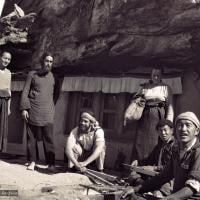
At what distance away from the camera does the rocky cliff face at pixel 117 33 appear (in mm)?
8617

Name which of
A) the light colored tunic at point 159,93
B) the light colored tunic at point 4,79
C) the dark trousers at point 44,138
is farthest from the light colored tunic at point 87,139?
the light colored tunic at point 4,79

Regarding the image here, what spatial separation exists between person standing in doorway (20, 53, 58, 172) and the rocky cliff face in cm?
243

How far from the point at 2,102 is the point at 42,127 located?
39.9 inches

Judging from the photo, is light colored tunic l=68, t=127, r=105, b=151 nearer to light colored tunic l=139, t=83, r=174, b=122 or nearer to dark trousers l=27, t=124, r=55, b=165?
dark trousers l=27, t=124, r=55, b=165

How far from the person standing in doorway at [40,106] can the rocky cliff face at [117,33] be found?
243 centimetres

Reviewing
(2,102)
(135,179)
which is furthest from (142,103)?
(135,179)

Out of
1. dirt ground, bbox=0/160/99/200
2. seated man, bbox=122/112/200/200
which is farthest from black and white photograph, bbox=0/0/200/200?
seated man, bbox=122/112/200/200

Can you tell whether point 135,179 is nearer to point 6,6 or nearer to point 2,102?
point 2,102

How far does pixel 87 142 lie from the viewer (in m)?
7.29

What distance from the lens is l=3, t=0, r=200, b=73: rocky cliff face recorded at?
8.62m

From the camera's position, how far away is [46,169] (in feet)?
25.5

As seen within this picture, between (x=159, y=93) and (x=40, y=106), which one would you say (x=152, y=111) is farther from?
(x=40, y=106)

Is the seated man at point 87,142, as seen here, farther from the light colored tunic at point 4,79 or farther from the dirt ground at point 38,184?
the light colored tunic at point 4,79

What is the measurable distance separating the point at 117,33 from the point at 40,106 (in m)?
2.99
